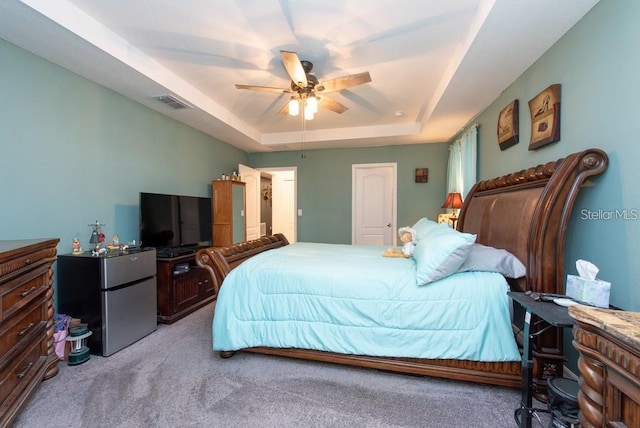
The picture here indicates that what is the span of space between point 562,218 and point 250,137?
4287 mm

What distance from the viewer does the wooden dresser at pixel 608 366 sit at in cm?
77

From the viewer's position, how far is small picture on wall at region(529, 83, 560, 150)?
2.03 meters

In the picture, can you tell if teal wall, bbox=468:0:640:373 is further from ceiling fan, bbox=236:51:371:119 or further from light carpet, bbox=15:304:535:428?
ceiling fan, bbox=236:51:371:119

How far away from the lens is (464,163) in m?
3.92

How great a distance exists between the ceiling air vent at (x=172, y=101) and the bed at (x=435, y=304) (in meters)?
1.95

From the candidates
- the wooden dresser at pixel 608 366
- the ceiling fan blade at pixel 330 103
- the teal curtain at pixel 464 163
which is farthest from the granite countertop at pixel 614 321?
the teal curtain at pixel 464 163

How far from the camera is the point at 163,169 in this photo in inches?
143

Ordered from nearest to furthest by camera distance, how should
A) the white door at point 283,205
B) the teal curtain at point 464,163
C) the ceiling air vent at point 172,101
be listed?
1. the ceiling air vent at point 172,101
2. the teal curtain at point 464,163
3. the white door at point 283,205

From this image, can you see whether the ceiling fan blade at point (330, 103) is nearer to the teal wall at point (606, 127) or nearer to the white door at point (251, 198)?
the teal wall at point (606, 127)

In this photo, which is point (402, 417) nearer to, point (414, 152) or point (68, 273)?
point (68, 273)

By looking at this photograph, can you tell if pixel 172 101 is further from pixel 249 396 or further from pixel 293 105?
pixel 249 396

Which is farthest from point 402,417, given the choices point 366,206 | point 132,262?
point 366,206

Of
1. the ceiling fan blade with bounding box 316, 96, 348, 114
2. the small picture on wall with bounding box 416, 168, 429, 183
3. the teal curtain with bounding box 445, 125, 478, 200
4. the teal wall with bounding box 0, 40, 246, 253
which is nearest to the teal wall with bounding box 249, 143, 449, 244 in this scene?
the small picture on wall with bounding box 416, 168, 429, 183

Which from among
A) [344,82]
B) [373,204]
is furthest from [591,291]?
[373,204]
